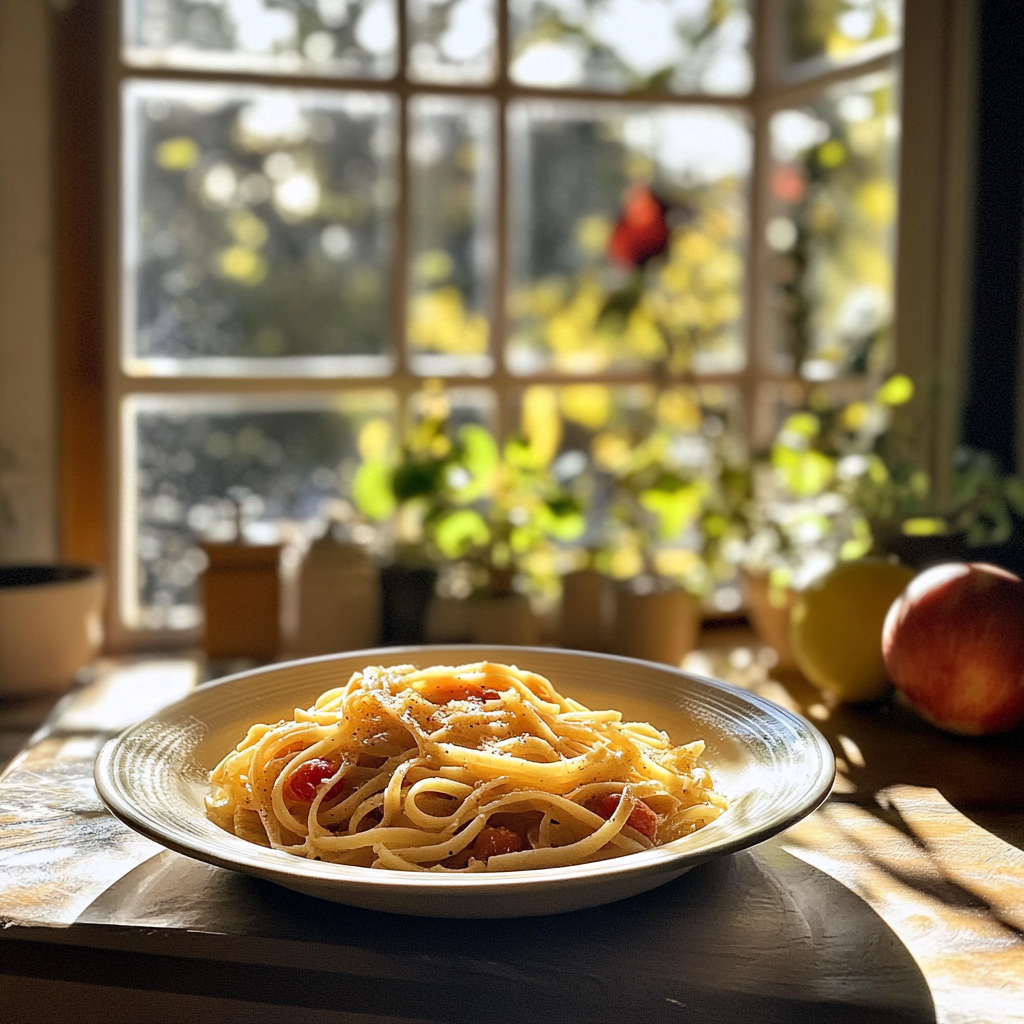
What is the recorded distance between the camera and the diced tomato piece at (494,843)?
651 millimetres

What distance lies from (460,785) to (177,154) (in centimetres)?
118

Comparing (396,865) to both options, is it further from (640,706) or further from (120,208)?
(120,208)

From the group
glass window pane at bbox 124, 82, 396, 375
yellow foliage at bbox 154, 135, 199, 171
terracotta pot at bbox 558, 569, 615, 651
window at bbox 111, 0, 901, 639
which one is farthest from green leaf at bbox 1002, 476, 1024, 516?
yellow foliage at bbox 154, 135, 199, 171

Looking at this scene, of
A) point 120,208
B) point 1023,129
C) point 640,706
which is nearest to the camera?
point 640,706

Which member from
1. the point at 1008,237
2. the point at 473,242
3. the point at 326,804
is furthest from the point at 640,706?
the point at 473,242

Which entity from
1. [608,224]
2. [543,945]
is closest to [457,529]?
[608,224]

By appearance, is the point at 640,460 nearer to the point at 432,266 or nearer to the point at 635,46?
the point at 432,266

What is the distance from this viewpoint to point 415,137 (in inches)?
65.2

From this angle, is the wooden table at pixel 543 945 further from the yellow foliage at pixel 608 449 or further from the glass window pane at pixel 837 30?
the glass window pane at pixel 837 30

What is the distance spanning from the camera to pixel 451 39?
5.39ft

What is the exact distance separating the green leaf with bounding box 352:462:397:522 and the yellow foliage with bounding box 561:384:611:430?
29 cm

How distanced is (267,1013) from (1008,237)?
123 centimetres

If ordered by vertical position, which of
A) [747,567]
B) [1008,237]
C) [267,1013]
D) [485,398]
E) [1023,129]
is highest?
[1023,129]

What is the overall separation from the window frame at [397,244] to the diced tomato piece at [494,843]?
0.94 meters
